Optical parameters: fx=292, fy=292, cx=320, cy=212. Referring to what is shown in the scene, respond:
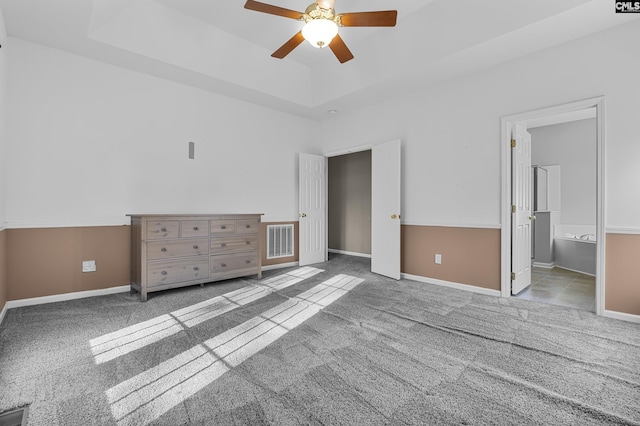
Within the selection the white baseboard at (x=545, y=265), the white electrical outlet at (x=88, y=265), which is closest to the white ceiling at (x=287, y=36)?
the white electrical outlet at (x=88, y=265)

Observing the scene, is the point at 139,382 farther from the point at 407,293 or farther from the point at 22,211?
the point at 407,293

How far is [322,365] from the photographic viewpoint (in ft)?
6.16

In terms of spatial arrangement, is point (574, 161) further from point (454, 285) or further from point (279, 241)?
point (279, 241)

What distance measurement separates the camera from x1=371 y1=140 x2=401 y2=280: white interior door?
13.8 feet

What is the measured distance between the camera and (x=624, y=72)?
2656 millimetres

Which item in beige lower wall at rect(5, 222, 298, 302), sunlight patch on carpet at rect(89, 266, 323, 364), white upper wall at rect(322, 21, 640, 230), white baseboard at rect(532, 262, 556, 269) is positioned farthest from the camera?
white baseboard at rect(532, 262, 556, 269)

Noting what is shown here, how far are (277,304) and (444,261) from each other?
2.27 metres

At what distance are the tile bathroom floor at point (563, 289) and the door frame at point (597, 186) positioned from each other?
29 cm

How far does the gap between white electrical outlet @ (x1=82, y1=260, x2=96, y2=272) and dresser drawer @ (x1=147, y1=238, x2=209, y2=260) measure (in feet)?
2.42

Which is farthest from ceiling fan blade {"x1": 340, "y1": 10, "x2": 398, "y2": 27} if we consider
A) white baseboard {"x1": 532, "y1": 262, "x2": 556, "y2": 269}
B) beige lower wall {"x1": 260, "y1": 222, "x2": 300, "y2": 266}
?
white baseboard {"x1": 532, "y1": 262, "x2": 556, "y2": 269}

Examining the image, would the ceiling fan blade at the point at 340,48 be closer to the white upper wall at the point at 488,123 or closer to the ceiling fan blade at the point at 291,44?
the ceiling fan blade at the point at 291,44

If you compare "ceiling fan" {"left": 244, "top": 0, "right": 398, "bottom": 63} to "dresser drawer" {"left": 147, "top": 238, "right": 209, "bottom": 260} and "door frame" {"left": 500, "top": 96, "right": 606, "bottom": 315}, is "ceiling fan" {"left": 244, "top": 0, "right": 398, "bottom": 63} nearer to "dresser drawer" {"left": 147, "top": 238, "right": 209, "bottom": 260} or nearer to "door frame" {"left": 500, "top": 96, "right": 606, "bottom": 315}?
"door frame" {"left": 500, "top": 96, "right": 606, "bottom": 315}

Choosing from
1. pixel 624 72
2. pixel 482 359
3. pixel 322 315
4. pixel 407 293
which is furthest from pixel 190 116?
pixel 624 72

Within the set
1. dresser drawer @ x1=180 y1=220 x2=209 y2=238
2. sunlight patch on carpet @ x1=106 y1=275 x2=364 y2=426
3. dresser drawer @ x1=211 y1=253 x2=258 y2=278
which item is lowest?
sunlight patch on carpet @ x1=106 y1=275 x2=364 y2=426
